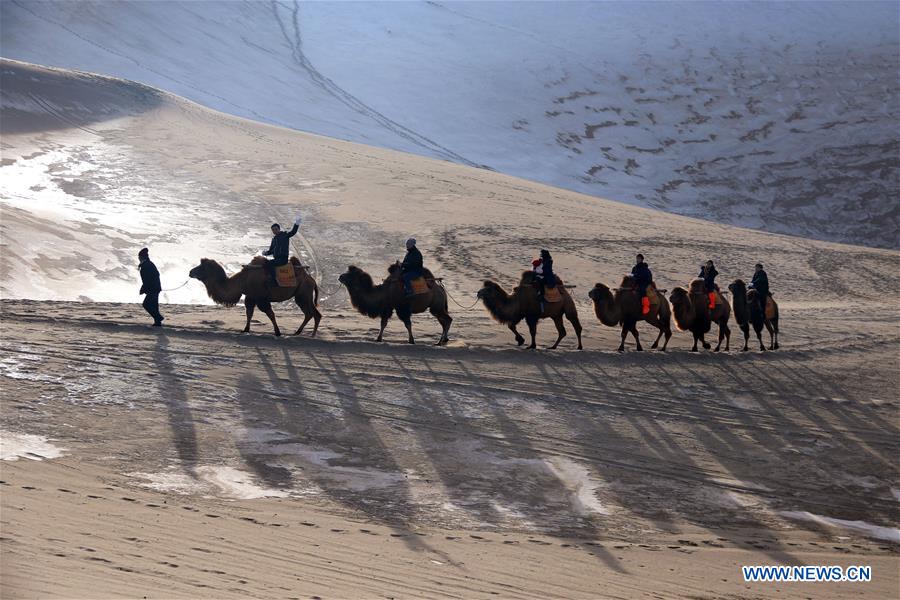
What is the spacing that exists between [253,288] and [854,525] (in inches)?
408

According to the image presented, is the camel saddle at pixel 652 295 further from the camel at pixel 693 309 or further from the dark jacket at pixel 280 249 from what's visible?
the dark jacket at pixel 280 249

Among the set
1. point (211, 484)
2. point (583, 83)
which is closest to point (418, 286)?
point (211, 484)

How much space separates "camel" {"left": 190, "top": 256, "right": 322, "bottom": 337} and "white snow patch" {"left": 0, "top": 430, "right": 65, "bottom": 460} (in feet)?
21.2

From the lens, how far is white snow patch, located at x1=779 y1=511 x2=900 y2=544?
12.0 m

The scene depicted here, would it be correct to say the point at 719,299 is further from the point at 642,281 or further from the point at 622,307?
the point at 622,307

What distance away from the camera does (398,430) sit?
13.9m

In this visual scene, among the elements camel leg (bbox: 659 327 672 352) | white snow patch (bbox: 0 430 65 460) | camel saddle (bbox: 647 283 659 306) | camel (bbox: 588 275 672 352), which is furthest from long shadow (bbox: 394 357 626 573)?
camel leg (bbox: 659 327 672 352)

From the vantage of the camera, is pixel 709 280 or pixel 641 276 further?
pixel 709 280

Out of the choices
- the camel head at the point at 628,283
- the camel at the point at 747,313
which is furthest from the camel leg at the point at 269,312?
the camel at the point at 747,313

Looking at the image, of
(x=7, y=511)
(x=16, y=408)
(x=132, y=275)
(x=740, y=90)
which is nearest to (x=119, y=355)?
(x=16, y=408)

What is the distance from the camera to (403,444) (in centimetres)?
1338

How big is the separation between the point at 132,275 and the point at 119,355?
9.02 metres

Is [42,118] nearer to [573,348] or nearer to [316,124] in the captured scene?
[316,124]

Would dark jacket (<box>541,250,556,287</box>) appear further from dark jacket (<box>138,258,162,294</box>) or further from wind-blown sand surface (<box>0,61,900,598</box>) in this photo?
dark jacket (<box>138,258,162,294</box>)
